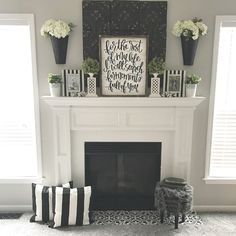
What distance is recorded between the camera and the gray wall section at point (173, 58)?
9.38 ft

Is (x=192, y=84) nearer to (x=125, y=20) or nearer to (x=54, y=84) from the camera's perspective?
(x=125, y=20)

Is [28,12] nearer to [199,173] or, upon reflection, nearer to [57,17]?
[57,17]

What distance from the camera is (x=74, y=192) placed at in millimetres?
2900

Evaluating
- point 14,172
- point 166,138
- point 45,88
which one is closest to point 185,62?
point 166,138

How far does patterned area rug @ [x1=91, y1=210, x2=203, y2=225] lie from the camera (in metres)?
3.01

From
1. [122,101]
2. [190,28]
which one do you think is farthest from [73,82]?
[190,28]

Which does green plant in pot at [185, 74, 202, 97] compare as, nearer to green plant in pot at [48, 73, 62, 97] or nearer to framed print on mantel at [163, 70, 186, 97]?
framed print on mantel at [163, 70, 186, 97]

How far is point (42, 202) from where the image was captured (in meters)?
2.96

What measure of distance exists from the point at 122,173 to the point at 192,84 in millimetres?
1270

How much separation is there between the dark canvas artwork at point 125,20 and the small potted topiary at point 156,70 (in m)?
0.14

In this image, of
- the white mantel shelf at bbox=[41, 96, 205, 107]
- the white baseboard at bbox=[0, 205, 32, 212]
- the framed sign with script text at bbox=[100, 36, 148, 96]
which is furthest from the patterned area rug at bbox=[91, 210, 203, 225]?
the framed sign with script text at bbox=[100, 36, 148, 96]

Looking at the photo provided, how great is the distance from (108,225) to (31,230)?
2.60ft

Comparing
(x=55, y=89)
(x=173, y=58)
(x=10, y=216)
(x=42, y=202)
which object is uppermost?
(x=173, y=58)

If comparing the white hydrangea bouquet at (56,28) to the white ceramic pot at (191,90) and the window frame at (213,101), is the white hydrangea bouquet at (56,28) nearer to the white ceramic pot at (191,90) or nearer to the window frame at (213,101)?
the white ceramic pot at (191,90)
